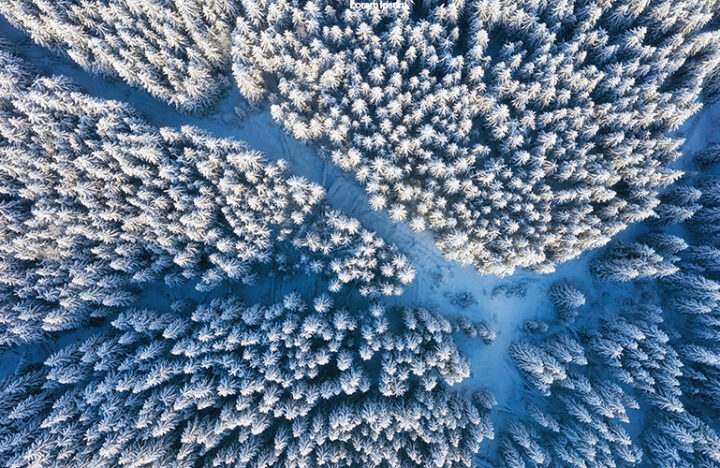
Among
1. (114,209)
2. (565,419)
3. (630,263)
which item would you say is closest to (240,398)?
(114,209)

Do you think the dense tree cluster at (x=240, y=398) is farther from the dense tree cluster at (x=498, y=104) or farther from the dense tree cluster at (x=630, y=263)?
the dense tree cluster at (x=630, y=263)

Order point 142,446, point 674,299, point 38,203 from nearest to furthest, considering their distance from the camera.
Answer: point 142,446
point 38,203
point 674,299

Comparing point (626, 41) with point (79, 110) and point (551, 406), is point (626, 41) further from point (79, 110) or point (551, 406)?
point (79, 110)

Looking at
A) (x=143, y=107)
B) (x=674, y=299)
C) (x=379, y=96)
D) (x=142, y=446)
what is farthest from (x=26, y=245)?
(x=674, y=299)

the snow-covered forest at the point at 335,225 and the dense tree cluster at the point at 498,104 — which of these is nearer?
the snow-covered forest at the point at 335,225

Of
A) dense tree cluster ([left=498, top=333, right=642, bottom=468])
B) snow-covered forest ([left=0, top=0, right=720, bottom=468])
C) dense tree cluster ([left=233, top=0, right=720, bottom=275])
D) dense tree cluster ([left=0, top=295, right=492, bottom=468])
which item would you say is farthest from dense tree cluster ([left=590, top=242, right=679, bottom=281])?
dense tree cluster ([left=0, top=295, right=492, bottom=468])

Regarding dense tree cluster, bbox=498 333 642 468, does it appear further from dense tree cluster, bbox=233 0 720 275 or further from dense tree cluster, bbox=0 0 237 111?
dense tree cluster, bbox=0 0 237 111

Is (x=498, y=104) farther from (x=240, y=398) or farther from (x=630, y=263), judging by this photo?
(x=240, y=398)

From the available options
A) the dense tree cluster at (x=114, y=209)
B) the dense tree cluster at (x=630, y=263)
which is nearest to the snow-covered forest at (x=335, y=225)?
the dense tree cluster at (x=114, y=209)
